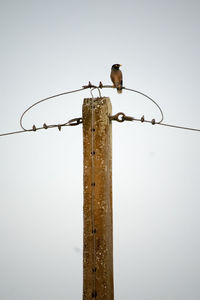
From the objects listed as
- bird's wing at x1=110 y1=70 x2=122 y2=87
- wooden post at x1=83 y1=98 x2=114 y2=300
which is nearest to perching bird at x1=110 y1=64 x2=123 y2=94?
bird's wing at x1=110 y1=70 x2=122 y2=87

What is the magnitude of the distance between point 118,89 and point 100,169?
0.93 meters

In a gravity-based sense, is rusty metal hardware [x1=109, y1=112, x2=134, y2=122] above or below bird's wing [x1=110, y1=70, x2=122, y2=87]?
below

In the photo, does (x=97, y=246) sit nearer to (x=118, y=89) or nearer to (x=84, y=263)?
(x=84, y=263)

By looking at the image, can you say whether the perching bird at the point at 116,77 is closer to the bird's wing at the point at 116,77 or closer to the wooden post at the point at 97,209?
the bird's wing at the point at 116,77

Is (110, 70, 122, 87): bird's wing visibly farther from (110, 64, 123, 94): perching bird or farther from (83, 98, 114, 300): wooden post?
(83, 98, 114, 300): wooden post

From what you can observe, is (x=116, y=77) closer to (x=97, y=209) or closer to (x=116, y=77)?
(x=116, y=77)

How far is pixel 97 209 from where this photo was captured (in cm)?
241

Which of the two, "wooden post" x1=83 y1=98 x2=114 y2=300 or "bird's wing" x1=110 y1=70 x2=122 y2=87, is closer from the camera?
"wooden post" x1=83 y1=98 x2=114 y2=300

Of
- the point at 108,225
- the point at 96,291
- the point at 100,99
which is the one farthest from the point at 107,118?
the point at 96,291

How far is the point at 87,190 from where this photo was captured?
2443 millimetres

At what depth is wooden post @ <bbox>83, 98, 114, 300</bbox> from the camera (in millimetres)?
2383

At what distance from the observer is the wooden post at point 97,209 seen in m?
2.38

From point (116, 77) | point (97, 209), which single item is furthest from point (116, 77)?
point (97, 209)

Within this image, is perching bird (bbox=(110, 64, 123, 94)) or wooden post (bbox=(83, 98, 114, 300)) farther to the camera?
perching bird (bbox=(110, 64, 123, 94))
